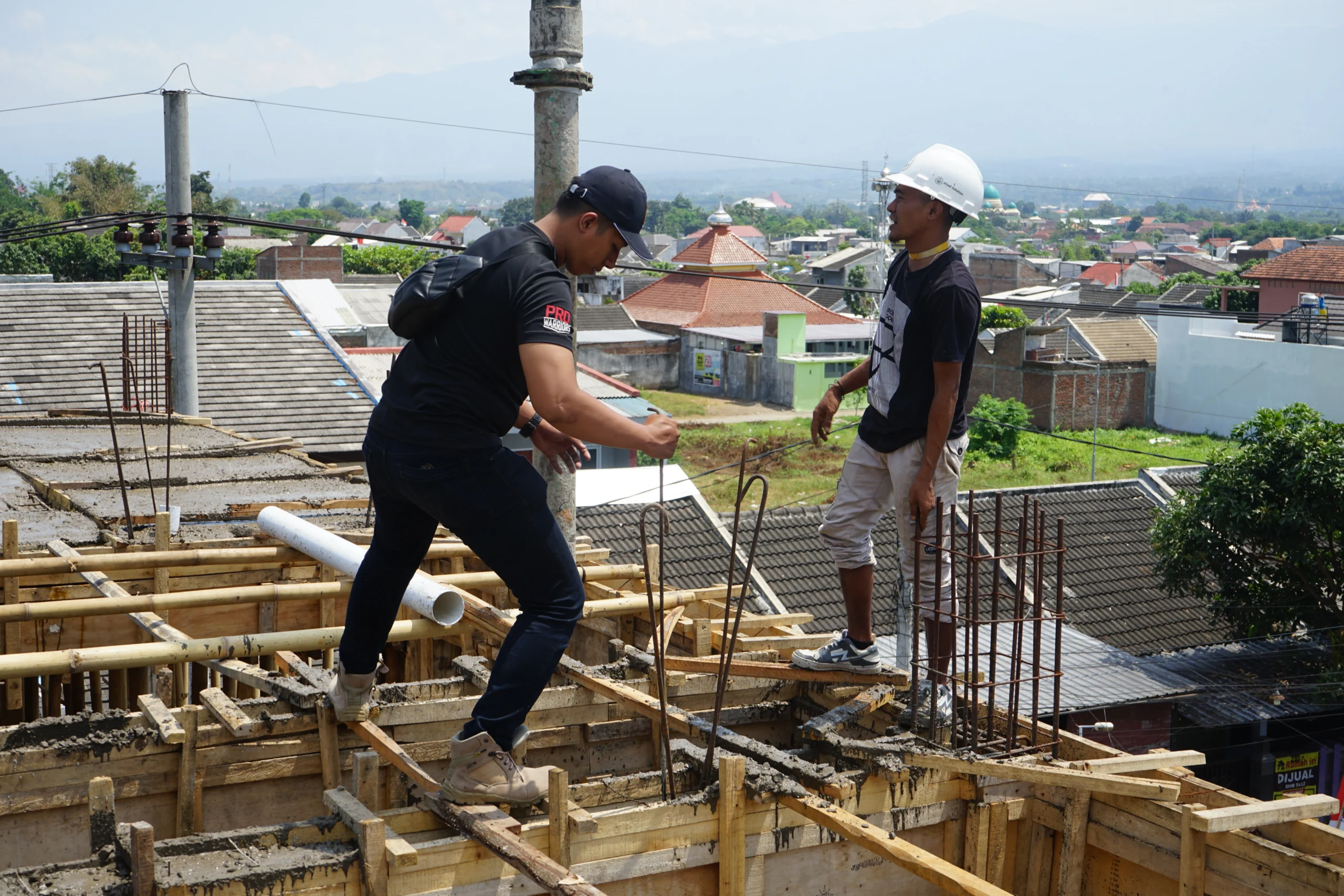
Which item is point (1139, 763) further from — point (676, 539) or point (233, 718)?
point (676, 539)

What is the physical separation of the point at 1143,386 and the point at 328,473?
35.4 m

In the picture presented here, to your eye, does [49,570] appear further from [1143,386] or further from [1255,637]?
[1143,386]

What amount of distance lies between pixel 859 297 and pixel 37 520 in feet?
210

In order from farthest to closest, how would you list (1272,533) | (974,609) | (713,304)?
(713,304)
(1272,533)
(974,609)

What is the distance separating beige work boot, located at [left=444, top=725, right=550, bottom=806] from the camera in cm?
375

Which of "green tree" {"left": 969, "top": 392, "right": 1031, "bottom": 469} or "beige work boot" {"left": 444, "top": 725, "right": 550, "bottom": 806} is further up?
"beige work boot" {"left": 444, "top": 725, "right": 550, "bottom": 806}

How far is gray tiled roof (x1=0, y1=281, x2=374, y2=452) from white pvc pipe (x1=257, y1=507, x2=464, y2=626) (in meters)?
11.3

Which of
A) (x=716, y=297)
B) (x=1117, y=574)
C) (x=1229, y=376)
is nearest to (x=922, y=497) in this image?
(x=1117, y=574)

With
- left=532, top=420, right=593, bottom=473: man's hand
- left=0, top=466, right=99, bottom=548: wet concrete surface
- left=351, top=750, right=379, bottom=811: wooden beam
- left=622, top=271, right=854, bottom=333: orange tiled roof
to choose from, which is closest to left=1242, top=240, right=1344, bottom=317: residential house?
left=622, top=271, right=854, bottom=333: orange tiled roof

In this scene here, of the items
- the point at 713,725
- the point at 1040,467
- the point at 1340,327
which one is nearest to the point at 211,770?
→ the point at 713,725

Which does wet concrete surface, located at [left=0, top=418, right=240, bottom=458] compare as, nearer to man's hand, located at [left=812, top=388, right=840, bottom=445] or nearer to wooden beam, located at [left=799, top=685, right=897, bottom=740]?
man's hand, located at [left=812, top=388, right=840, bottom=445]

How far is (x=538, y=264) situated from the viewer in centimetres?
355

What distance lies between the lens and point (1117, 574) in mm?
18062

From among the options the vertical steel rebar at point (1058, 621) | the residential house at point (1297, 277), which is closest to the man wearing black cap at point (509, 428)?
the vertical steel rebar at point (1058, 621)
